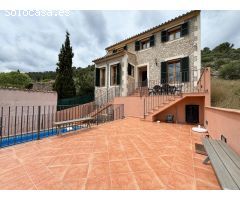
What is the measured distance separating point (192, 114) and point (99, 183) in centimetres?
744

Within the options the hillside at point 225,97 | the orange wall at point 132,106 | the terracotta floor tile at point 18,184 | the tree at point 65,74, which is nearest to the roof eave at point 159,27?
the tree at point 65,74

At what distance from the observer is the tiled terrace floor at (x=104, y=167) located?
1815 mm

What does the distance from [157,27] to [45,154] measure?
11532 millimetres

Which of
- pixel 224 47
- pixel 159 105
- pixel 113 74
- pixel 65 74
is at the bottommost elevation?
pixel 159 105

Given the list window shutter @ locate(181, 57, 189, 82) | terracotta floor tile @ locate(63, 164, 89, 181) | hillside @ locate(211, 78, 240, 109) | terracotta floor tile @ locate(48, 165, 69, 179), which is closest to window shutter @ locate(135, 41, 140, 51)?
window shutter @ locate(181, 57, 189, 82)

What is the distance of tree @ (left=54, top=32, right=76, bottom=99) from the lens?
14.2m

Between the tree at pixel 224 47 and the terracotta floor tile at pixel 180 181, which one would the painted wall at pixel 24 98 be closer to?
the terracotta floor tile at pixel 180 181

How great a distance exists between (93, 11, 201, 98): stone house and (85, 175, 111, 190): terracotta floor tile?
8.46 m

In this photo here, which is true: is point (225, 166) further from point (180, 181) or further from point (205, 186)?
point (180, 181)

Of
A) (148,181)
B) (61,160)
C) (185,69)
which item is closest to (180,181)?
(148,181)

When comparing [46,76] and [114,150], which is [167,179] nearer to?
[114,150]

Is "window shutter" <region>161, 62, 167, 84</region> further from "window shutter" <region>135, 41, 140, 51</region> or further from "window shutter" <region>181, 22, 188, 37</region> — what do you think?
"window shutter" <region>135, 41, 140, 51</region>

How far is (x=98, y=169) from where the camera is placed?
2.22 meters

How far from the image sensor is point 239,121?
2.19 metres
